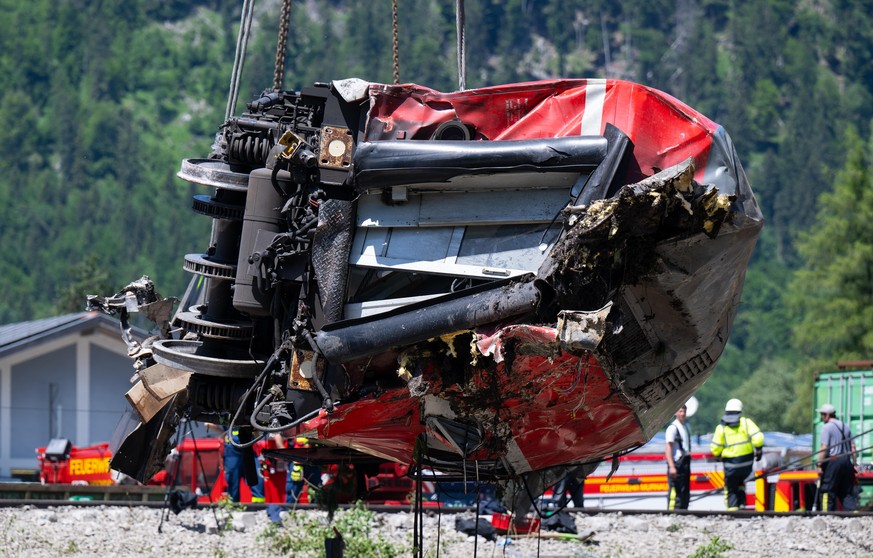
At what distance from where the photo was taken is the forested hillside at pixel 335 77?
127 m

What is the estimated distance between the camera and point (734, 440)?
17453 millimetres

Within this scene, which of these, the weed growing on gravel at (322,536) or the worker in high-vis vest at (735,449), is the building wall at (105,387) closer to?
the worker in high-vis vest at (735,449)

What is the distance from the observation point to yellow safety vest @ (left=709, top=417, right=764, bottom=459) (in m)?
17.4

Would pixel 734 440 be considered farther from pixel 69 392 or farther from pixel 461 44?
pixel 69 392

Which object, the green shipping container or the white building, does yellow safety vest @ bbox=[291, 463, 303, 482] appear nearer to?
the green shipping container

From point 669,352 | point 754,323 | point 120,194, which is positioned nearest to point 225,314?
point 669,352

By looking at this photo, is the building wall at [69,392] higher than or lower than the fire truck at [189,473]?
higher

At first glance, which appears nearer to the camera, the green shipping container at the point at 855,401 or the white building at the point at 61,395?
the green shipping container at the point at 855,401

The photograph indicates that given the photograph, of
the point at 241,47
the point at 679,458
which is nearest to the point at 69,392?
the point at 679,458

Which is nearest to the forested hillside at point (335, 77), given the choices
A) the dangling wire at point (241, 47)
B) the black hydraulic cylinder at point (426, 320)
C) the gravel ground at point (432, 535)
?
the gravel ground at point (432, 535)

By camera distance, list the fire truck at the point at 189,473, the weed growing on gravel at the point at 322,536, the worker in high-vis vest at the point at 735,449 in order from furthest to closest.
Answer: the fire truck at the point at 189,473, the worker in high-vis vest at the point at 735,449, the weed growing on gravel at the point at 322,536

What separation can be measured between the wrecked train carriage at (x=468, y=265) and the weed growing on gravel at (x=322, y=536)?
2760 mm

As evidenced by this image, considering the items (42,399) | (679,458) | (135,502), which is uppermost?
(42,399)

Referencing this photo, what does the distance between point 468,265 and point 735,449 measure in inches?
385
